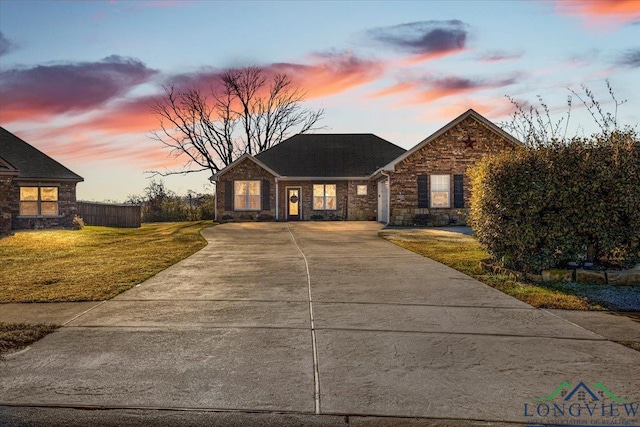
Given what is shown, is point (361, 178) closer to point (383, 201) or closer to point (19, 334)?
point (383, 201)

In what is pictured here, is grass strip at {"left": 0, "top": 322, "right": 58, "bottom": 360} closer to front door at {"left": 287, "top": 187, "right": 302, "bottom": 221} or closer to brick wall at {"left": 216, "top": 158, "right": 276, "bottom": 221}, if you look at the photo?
brick wall at {"left": 216, "top": 158, "right": 276, "bottom": 221}

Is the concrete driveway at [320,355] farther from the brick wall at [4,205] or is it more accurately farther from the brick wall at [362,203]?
the brick wall at [362,203]

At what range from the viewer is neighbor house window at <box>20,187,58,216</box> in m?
27.0

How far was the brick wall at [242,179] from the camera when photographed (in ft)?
103

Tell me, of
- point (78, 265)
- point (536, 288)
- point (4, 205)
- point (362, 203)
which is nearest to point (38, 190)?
point (4, 205)

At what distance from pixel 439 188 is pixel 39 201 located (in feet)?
Answer: 73.6

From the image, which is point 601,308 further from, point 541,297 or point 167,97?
point 167,97

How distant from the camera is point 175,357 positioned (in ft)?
16.4

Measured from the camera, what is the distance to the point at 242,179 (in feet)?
103

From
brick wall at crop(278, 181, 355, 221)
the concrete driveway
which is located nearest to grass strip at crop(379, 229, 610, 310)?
the concrete driveway

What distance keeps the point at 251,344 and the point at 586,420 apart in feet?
10.8

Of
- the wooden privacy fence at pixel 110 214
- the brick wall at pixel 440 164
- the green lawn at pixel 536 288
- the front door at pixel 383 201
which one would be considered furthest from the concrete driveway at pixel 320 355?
the wooden privacy fence at pixel 110 214

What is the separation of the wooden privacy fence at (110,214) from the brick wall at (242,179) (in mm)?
5536

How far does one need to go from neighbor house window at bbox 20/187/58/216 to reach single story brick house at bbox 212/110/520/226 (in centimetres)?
933
